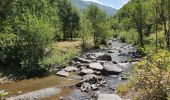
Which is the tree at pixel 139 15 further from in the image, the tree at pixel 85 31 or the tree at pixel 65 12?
the tree at pixel 65 12

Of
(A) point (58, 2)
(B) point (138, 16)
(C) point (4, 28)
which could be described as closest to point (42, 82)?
(C) point (4, 28)

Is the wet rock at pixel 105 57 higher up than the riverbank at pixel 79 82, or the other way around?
the wet rock at pixel 105 57

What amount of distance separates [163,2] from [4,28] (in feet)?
92.4

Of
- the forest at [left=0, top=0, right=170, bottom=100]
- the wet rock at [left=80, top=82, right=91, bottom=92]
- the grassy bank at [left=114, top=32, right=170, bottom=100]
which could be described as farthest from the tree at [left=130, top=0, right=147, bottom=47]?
the grassy bank at [left=114, top=32, right=170, bottom=100]

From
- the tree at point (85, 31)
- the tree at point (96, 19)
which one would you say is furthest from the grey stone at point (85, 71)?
the tree at point (96, 19)

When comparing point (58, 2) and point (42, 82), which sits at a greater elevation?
point (58, 2)

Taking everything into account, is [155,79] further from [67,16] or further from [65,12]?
[67,16]

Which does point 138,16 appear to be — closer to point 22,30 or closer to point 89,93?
point 22,30

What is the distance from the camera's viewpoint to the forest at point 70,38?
16.7 meters

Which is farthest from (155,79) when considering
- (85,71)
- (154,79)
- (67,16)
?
(67,16)

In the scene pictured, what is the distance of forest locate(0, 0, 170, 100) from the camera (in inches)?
658

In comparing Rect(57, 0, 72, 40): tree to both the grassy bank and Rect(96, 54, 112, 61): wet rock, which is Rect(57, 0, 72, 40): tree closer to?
Rect(96, 54, 112, 61): wet rock

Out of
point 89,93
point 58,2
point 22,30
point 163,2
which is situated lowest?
point 89,93

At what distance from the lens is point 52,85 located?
1416 inches
